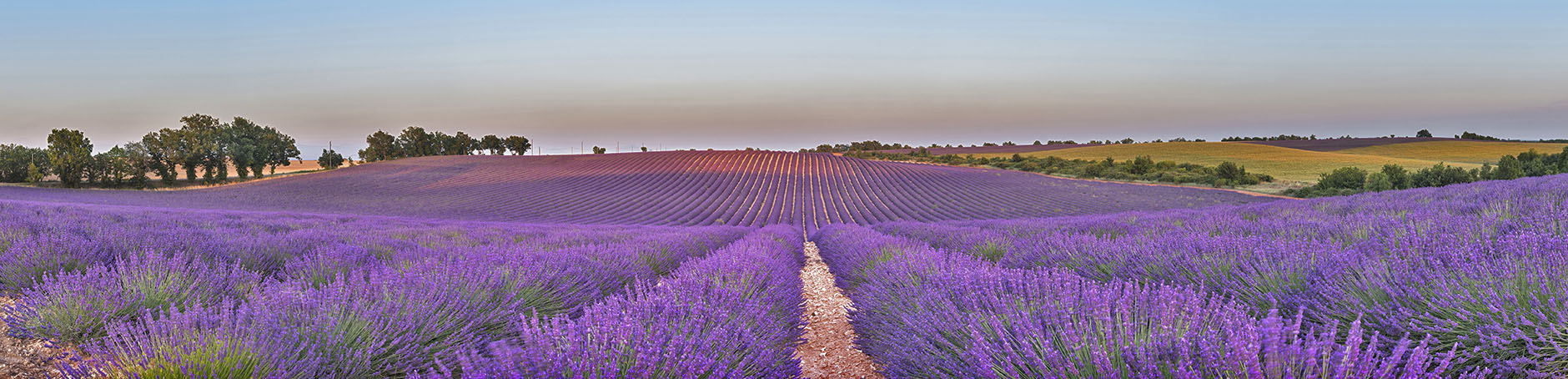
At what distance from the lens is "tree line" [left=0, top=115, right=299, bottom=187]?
38250 millimetres

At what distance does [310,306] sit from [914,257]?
12.1ft

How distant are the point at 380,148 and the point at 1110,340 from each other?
8972cm

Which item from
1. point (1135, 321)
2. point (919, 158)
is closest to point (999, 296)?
point (1135, 321)

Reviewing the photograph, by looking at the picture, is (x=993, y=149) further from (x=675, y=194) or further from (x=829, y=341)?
(x=829, y=341)

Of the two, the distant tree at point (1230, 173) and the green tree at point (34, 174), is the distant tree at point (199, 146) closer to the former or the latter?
the green tree at point (34, 174)

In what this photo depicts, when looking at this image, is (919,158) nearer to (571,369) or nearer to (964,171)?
(964,171)

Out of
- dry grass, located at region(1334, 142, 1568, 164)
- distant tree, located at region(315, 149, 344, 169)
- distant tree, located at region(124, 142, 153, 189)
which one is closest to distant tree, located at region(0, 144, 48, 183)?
distant tree, located at region(124, 142, 153, 189)

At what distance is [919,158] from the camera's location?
217 ft

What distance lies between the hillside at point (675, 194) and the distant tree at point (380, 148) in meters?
25.8

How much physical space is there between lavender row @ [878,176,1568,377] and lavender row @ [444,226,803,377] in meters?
1.55

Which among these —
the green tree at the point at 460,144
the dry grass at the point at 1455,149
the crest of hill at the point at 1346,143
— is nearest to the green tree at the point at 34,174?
the green tree at the point at 460,144

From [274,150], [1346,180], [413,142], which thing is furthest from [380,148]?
[1346,180]

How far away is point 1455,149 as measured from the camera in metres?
51.4

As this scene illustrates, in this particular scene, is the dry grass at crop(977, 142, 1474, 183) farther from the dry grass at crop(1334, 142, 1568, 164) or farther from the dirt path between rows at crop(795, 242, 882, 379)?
the dirt path between rows at crop(795, 242, 882, 379)
